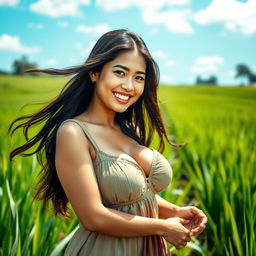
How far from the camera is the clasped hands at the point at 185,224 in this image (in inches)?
44.0

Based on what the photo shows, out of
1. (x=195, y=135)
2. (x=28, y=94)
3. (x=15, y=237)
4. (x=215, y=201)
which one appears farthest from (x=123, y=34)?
(x=28, y=94)

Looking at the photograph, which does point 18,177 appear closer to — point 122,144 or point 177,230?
point 122,144

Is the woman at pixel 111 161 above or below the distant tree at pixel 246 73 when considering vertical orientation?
below

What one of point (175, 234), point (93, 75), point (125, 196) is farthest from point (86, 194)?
point (93, 75)

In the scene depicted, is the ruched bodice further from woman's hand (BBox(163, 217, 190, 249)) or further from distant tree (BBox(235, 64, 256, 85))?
distant tree (BBox(235, 64, 256, 85))

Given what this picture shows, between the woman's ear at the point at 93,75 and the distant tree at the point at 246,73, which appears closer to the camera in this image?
the woman's ear at the point at 93,75

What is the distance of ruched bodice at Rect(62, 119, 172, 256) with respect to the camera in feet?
3.57

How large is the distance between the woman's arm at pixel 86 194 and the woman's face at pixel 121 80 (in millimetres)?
161

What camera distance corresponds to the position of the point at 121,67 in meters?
1.19

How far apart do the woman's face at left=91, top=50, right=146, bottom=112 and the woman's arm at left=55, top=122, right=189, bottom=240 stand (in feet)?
0.53

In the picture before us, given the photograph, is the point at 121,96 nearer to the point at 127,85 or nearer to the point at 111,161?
the point at 127,85

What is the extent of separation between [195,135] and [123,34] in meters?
3.15

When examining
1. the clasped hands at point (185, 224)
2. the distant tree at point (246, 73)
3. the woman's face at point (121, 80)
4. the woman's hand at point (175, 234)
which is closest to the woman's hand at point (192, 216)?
the clasped hands at point (185, 224)

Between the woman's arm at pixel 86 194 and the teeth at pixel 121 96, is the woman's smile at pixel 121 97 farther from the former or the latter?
the woman's arm at pixel 86 194
